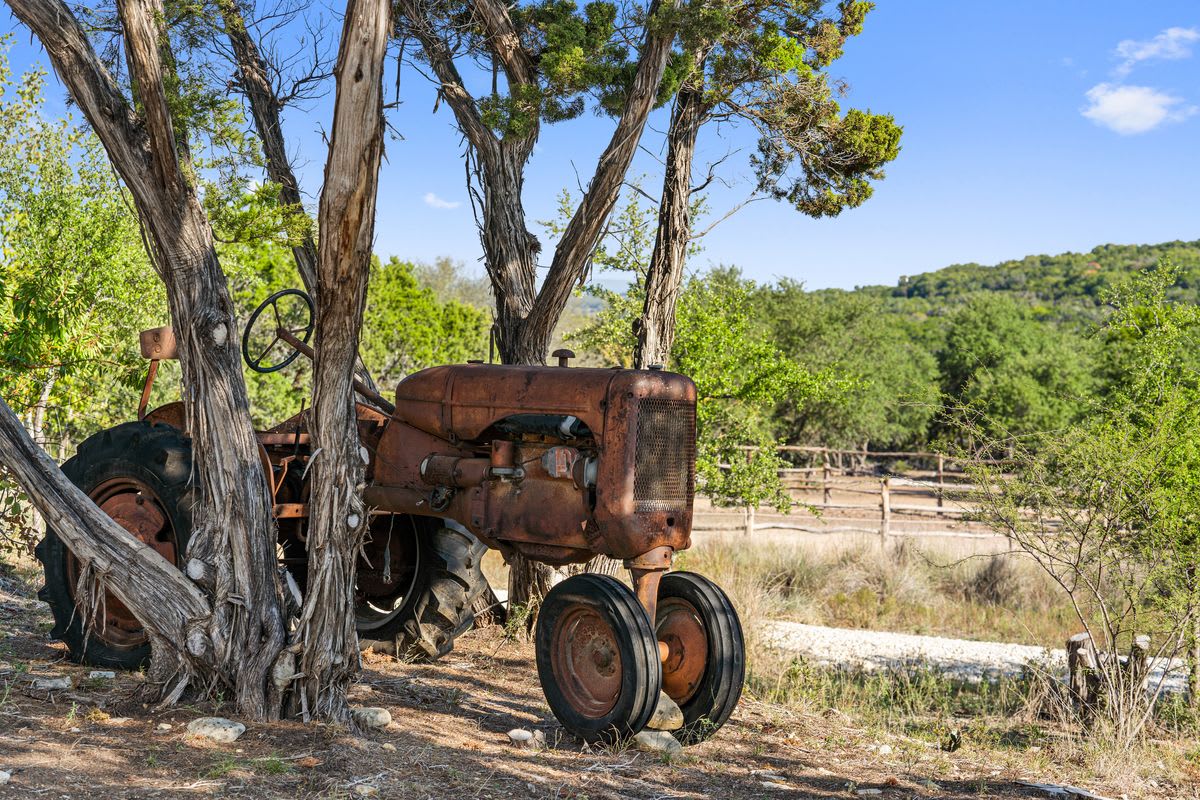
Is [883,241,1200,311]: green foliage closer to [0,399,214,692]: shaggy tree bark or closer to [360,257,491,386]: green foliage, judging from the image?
[360,257,491,386]: green foliage

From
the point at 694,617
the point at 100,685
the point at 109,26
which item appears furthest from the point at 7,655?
the point at 109,26

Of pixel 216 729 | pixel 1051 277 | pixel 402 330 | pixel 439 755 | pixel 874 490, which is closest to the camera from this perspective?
pixel 216 729

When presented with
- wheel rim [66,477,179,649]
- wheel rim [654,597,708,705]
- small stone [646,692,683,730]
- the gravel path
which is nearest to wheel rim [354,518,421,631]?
wheel rim [66,477,179,649]

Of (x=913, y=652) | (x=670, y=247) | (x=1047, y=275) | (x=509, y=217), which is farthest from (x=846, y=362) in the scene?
(x=1047, y=275)

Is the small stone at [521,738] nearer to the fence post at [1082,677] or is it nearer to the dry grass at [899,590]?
the fence post at [1082,677]

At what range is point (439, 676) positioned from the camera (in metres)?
6.08

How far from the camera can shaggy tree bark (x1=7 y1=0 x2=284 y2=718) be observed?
4.46 m

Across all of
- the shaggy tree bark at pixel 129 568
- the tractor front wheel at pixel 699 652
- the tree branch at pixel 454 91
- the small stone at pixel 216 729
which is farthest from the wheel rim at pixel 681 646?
the tree branch at pixel 454 91

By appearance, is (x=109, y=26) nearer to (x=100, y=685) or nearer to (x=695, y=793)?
(x=100, y=685)

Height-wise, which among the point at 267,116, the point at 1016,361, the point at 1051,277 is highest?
the point at 1051,277

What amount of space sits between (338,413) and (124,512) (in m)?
1.68

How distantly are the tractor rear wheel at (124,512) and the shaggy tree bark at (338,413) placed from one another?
3.56 ft

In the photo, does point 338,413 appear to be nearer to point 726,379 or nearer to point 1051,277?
point 726,379

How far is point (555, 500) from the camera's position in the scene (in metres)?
5.11
